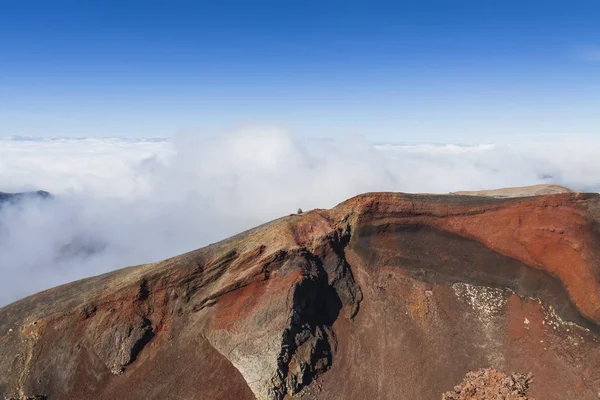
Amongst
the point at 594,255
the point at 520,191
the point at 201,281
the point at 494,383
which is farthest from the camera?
the point at 520,191

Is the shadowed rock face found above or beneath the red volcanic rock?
above

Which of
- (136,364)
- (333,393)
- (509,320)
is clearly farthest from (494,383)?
(136,364)

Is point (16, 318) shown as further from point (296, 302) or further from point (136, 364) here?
point (296, 302)

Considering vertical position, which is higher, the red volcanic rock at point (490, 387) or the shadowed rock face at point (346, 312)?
the shadowed rock face at point (346, 312)

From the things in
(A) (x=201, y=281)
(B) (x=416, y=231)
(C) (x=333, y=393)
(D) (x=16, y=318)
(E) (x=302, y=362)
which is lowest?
(C) (x=333, y=393)

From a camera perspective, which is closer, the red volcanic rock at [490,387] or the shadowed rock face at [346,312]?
the red volcanic rock at [490,387]

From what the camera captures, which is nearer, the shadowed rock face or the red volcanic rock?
the red volcanic rock

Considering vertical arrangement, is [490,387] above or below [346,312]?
below

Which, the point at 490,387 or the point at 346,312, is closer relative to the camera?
the point at 490,387
